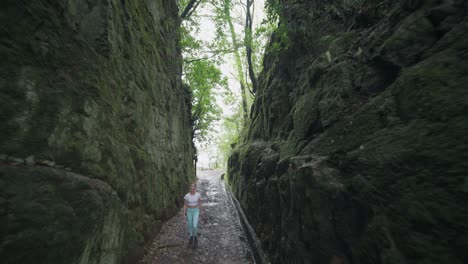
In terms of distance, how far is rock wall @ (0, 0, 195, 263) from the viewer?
9.45ft

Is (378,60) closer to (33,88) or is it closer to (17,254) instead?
(33,88)

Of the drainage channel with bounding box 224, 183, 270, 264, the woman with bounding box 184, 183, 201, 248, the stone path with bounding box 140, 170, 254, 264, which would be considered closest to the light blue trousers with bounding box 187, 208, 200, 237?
the woman with bounding box 184, 183, 201, 248

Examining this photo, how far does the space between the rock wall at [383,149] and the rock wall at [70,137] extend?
4.34m

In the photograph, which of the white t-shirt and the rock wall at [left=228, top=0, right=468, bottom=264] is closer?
the rock wall at [left=228, top=0, right=468, bottom=264]

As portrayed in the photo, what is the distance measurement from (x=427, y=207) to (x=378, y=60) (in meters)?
3.12

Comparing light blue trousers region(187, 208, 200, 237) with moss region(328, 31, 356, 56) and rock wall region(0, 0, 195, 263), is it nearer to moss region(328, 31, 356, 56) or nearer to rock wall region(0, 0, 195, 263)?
rock wall region(0, 0, 195, 263)

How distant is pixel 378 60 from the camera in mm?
4098

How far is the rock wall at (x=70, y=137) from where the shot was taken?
2879 millimetres

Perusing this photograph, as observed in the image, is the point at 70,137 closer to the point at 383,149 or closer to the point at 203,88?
the point at 383,149

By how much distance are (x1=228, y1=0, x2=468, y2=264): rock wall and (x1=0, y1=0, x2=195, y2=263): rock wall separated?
14.2 feet

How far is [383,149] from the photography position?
3.00m

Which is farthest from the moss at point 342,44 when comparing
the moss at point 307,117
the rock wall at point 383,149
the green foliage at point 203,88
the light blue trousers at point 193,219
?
the green foliage at point 203,88

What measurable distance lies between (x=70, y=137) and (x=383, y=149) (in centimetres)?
560

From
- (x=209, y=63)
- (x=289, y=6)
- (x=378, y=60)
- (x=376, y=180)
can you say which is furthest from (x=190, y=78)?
(x=376, y=180)
